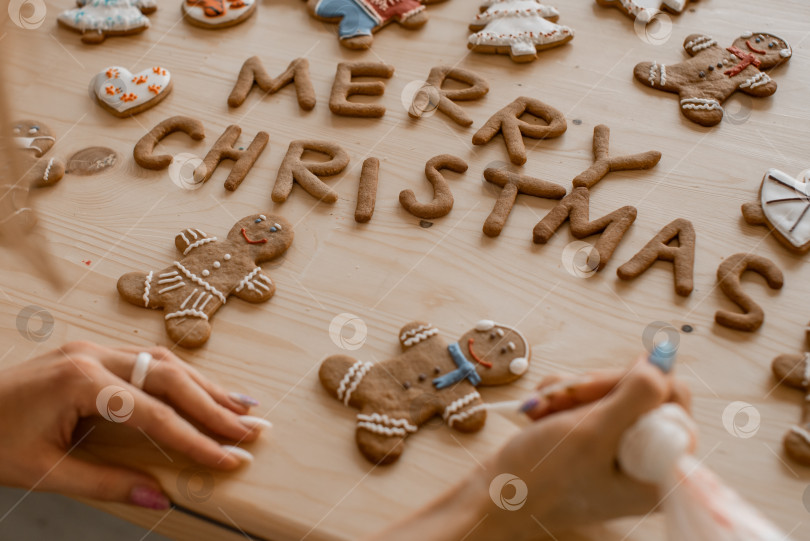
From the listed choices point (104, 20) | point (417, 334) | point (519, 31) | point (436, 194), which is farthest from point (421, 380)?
point (104, 20)

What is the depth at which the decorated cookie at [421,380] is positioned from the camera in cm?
101

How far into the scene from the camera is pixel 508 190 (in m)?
1.30

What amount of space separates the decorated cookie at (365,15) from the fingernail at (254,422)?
3.03 feet

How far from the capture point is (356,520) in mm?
948

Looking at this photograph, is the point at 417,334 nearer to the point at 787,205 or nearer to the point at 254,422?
the point at 254,422

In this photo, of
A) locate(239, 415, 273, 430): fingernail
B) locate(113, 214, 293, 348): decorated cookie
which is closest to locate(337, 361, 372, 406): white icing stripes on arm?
locate(239, 415, 273, 430): fingernail

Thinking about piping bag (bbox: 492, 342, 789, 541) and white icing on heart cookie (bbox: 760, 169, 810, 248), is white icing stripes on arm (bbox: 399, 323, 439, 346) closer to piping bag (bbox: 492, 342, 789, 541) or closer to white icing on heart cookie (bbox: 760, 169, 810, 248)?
piping bag (bbox: 492, 342, 789, 541)

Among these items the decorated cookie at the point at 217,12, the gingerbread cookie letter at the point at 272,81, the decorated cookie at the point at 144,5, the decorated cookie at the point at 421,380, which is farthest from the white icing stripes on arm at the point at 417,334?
the decorated cookie at the point at 144,5

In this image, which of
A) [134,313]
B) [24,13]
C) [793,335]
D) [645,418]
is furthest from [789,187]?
[24,13]

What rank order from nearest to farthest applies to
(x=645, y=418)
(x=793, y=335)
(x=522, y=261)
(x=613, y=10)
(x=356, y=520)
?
1. (x=645, y=418)
2. (x=356, y=520)
3. (x=793, y=335)
4. (x=522, y=261)
5. (x=613, y=10)

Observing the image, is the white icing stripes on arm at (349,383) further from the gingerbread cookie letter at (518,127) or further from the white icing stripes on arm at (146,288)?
the gingerbread cookie letter at (518,127)

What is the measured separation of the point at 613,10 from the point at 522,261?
0.80 metres

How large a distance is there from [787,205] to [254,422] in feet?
3.24

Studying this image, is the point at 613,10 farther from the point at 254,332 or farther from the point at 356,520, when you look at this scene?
the point at 356,520
